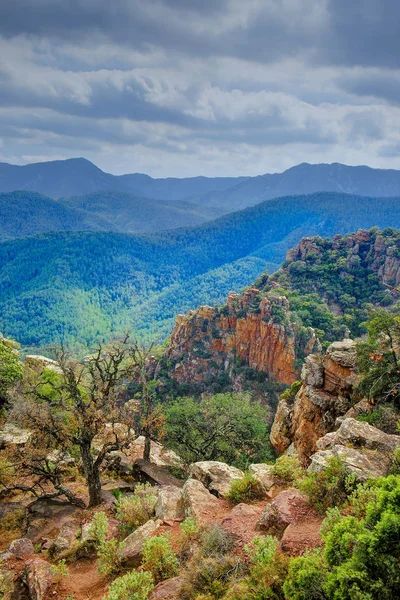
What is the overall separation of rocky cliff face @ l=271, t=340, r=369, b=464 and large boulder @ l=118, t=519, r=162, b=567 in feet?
40.0

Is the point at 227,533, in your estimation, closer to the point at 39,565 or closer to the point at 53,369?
the point at 39,565

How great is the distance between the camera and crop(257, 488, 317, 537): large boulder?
10150mm

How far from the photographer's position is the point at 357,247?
79.9 metres

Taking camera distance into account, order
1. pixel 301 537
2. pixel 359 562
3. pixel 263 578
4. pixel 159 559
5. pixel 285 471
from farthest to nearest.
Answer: pixel 285 471 → pixel 159 559 → pixel 301 537 → pixel 263 578 → pixel 359 562

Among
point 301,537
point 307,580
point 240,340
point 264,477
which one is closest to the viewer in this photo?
point 307,580

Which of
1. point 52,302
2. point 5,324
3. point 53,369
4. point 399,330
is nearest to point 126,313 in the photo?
point 52,302

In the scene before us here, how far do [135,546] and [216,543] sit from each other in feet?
11.2

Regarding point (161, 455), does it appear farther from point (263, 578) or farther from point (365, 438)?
point (263, 578)

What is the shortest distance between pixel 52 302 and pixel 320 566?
180 m

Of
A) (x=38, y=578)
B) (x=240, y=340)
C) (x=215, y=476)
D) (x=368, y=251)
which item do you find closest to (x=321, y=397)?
(x=215, y=476)

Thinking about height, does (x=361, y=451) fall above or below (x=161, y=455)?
above

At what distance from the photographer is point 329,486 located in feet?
34.0


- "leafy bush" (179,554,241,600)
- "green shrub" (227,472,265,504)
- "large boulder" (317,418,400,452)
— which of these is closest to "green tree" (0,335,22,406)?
"green shrub" (227,472,265,504)

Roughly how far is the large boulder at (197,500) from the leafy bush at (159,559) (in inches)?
103
